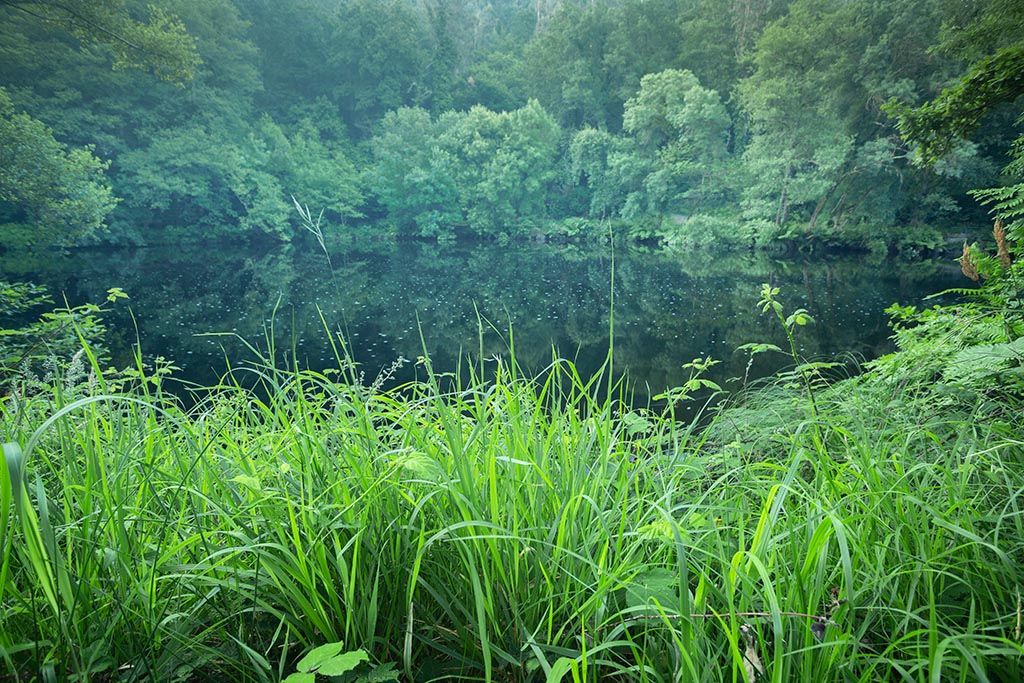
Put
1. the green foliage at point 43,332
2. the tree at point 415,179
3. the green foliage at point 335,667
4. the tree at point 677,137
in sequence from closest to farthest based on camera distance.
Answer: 1. the green foliage at point 335,667
2. the green foliage at point 43,332
3. the tree at point 677,137
4. the tree at point 415,179

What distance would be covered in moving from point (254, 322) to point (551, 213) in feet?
29.9

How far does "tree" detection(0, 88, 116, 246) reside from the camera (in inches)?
212

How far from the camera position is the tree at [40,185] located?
17.7 feet

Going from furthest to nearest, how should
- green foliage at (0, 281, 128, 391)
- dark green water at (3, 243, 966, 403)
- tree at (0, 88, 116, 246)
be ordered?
1. tree at (0, 88, 116, 246)
2. dark green water at (3, 243, 966, 403)
3. green foliage at (0, 281, 128, 391)

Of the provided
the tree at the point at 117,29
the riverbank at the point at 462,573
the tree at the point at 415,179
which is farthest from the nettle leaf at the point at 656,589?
the tree at the point at 415,179

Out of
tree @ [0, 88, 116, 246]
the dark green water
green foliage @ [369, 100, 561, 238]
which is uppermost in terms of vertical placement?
green foliage @ [369, 100, 561, 238]

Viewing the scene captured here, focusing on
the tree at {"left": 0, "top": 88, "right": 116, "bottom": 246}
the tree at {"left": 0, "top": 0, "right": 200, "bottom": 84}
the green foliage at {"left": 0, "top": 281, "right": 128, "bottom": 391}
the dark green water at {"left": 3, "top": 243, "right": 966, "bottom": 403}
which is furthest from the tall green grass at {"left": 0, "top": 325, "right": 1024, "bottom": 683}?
the tree at {"left": 0, "top": 0, "right": 200, "bottom": 84}

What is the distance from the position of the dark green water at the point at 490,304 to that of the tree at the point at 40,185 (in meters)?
0.75

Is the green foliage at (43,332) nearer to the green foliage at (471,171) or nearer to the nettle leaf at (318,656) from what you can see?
the nettle leaf at (318,656)

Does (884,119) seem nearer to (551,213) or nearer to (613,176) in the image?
(613,176)

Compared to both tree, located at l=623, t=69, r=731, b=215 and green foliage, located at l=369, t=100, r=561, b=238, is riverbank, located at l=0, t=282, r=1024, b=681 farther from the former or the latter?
green foliage, located at l=369, t=100, r=561, b=238

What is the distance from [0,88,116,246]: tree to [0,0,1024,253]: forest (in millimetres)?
25

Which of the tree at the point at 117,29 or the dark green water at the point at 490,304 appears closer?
the dark green water at the point at 490,304

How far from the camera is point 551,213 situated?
1362cm
